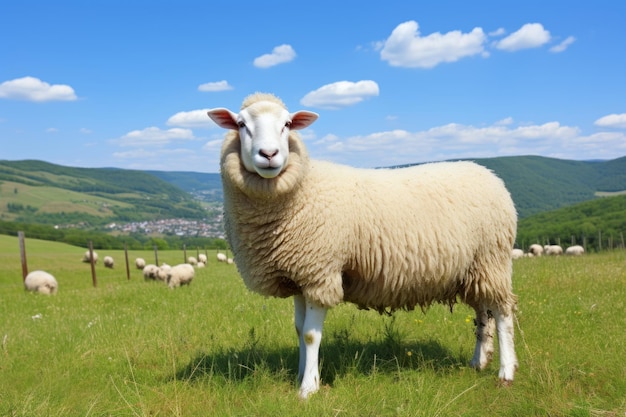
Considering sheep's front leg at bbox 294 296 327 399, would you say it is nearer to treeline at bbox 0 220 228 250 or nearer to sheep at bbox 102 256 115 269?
sheep at bbox 102 256 115 269

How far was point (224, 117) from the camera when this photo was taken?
5.05 meters

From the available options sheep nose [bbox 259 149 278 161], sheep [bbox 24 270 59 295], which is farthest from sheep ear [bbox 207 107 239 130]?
sheep [bbox 24 270 59 295]

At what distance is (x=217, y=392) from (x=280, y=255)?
1.43m

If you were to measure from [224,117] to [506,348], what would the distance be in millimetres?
3953

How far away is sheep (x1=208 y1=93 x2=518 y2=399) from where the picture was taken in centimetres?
477

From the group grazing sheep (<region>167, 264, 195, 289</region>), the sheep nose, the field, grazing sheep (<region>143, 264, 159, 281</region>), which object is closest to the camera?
the field

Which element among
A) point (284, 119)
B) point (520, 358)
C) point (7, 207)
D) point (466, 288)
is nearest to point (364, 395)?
point (466, 288)

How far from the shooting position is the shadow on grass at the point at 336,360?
517 centimetres

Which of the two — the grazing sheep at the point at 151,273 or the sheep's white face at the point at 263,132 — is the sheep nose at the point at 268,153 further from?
the grazing sheep at the point at 151,273

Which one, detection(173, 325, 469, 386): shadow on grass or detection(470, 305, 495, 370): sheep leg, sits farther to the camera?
detection(470, 305, 495, 370): sheep leg

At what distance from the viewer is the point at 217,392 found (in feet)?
15.2

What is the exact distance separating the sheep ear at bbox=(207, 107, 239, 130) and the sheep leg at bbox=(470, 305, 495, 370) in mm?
3546

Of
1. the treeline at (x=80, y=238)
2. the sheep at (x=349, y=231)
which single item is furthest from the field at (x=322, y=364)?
the treeline at (x=80, y=238)

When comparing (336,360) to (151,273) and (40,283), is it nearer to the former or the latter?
(40,283)
